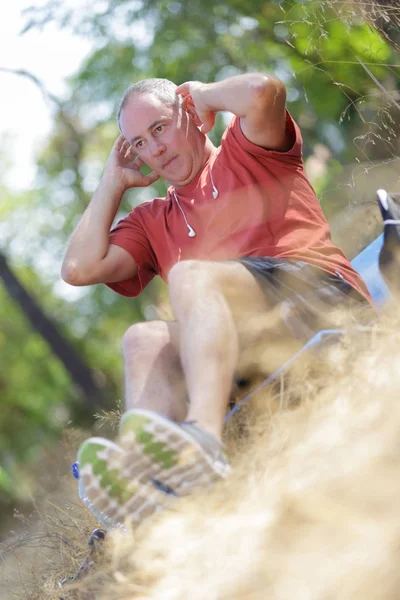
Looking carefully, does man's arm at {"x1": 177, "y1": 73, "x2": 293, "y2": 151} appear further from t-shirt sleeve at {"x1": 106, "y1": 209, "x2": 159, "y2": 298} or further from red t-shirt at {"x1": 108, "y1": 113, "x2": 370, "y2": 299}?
t-shirt sleeve at {"x1": 106, "y1": 209, "x2": 159, "y2": 298}

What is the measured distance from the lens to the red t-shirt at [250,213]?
2828 millimetres

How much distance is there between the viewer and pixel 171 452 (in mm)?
2107

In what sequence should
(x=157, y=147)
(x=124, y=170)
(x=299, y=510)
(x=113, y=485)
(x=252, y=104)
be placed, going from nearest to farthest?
(x=299, y=510)
(x=113, y=485)
(x=252, y=104)
(x=157, y=147)
(x=124, y=170)

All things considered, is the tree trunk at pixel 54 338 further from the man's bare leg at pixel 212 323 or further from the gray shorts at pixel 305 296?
the man's bare leg at pixel 212 323

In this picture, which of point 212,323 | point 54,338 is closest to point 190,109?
point 212,323

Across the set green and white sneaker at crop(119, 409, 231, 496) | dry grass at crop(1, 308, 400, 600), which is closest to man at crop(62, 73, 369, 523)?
green and white sneaker at crop(119, 409, 231, 496)

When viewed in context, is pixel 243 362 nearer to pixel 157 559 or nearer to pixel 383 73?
pixel 157 559

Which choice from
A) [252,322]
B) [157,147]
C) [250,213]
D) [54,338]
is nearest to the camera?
[252,322]

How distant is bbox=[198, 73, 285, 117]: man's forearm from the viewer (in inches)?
106

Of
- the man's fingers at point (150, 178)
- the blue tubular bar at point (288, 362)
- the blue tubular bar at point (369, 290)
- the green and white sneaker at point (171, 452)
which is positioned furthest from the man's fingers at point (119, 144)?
the green and white sneaker at point (171, 452)

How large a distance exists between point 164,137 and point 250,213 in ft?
1.63

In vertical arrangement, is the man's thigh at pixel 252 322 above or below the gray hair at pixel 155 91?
below

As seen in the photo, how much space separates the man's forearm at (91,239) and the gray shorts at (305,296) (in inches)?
29.3

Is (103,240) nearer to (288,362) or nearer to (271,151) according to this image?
(271,151)
